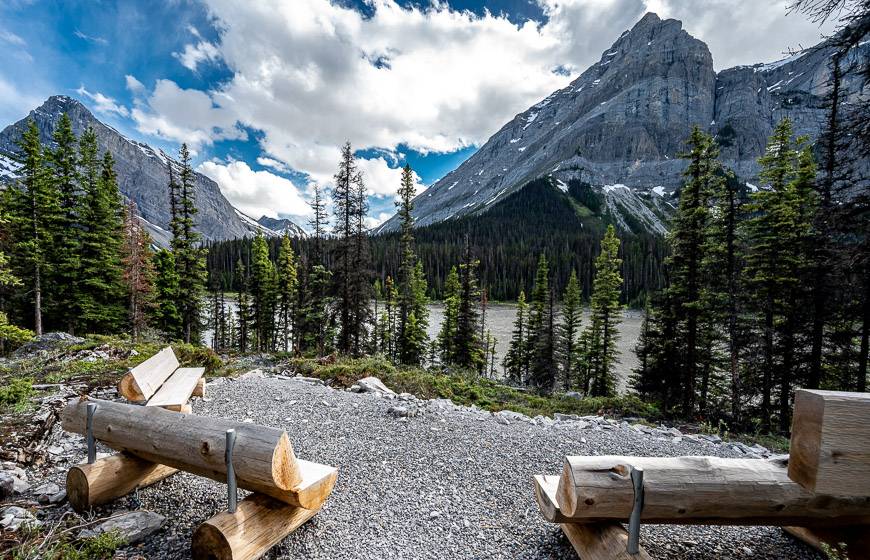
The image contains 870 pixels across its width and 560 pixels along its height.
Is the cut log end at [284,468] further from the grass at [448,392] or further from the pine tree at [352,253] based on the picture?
the pine tree at [352,253]


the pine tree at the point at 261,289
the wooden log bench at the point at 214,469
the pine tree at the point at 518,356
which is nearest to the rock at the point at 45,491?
the wooden log bench at the point at 214,469

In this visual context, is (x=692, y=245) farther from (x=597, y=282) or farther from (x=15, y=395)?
(x=15, y=395)

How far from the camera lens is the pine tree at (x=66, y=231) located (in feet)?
63.3

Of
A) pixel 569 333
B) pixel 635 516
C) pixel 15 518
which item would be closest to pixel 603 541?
pixel 635 516

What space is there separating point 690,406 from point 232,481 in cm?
1833

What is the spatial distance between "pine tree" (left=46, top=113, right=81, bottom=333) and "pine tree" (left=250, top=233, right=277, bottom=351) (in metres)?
11.0

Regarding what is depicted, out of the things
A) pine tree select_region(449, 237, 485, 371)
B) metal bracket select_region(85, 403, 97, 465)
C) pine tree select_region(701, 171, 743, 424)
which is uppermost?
pine tree select_region(701, 171, 743, 424)

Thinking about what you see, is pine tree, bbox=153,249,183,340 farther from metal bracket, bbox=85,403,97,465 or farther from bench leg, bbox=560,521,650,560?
bench leg, bbox=560,521,650,560

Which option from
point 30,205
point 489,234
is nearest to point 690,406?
point 30,205

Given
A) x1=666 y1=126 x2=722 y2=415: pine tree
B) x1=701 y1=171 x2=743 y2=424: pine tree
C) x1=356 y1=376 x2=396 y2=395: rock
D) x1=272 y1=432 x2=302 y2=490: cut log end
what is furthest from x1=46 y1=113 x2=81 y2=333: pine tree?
x1=701 y1=171 x2=743 y2=424: pine tree

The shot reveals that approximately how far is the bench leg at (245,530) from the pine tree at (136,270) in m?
22.6

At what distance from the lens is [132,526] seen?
11.2 feet

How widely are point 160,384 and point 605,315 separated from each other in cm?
2478

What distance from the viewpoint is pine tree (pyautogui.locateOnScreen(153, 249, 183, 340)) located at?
972 inches
